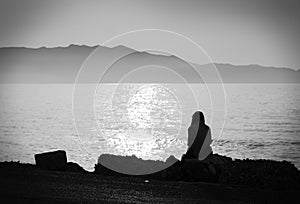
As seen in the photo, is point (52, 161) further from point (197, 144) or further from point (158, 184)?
point (197, 144)

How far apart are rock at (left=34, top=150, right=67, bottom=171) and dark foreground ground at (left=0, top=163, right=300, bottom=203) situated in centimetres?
138

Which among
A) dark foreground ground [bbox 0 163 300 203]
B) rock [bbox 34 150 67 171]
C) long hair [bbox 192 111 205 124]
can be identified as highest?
long hair [bbox 192 111 205 124]

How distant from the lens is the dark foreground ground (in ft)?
19.0

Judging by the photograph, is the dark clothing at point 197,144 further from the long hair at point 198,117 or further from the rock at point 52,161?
the rock at point 52,161

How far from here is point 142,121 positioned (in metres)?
38.2

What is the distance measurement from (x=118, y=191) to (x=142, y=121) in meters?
31.9

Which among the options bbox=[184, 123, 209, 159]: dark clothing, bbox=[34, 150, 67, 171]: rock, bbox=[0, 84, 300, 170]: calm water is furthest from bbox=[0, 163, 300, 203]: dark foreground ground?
bbox=[0, 84, 300, 170]: calm water

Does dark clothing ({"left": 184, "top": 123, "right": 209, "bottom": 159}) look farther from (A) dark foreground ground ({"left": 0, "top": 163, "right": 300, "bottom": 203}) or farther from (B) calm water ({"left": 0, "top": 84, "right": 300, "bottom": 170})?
(B) calm water ({"left": 0, "top": 84, "right": 300, "bottom": 170})

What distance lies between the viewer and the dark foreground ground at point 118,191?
5.78 metres

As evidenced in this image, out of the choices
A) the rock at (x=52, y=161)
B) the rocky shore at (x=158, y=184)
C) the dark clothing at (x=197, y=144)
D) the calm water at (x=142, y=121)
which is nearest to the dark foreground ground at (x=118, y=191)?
the rocky shore at (x=158, y=184)

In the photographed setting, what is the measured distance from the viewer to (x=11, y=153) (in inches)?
1168

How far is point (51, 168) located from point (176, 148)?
69.8 feet

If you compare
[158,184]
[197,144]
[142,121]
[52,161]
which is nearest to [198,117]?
[197,144]

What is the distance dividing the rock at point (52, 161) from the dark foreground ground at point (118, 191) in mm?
1377
